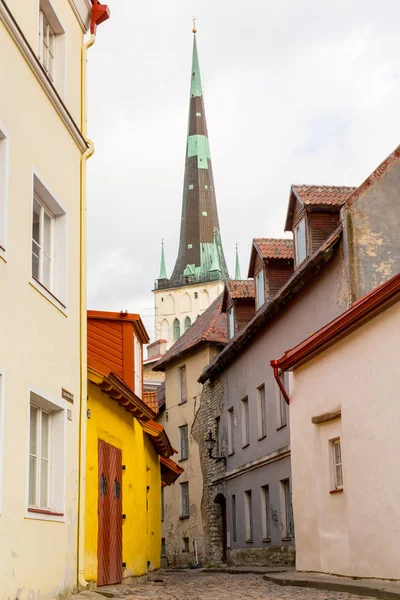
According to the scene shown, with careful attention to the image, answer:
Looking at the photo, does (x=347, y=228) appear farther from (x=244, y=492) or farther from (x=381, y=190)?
(x=244, y=492)

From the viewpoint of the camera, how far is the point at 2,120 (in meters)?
9.49

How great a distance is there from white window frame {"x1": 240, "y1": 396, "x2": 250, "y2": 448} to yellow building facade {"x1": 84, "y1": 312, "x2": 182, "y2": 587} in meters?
6.60

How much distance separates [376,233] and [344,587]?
29.6ft

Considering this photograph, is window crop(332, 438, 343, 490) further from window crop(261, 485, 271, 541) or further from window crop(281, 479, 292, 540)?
window crop(261, 485, 271, 541)

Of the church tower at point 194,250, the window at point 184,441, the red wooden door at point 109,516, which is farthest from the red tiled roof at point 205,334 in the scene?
the church tower at point 194,250

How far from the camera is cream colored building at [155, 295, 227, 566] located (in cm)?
3447

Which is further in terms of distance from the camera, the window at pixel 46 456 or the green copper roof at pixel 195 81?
the green copper roof at pixel 195 81

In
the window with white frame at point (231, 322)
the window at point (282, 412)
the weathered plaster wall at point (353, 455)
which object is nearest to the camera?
the weathered plaster wall at point (353, 455)

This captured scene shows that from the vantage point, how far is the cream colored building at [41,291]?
9.26m

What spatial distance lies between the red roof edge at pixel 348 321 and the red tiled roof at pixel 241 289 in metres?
12.8

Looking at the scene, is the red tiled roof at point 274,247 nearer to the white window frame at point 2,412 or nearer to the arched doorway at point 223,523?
the arched doorway at point 223,523

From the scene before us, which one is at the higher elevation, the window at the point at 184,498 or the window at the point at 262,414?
the window at the point at 262,414

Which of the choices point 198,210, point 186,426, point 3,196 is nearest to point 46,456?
point 3,196

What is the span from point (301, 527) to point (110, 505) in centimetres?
331
